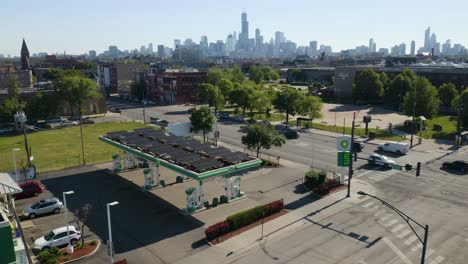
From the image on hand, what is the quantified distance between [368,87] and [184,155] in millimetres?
79238

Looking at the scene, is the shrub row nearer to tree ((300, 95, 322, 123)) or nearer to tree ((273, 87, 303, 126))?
tree ((273, 87, 303, 126))

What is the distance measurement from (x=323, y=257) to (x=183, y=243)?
10.1m

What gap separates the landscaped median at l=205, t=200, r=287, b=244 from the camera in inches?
1117

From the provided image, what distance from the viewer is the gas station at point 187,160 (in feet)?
108

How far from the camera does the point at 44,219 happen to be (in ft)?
107

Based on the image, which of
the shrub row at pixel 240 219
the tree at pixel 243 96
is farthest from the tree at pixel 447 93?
the shrub row at pixel 240 219

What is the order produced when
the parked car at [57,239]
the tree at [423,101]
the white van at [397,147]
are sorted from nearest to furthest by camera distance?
1. the parked car at [57,239]
2. the white van at [397,147]
3. the tree at [423,101]

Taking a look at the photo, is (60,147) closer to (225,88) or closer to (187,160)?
(187,160)

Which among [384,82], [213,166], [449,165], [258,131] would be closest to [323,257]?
[213,166]

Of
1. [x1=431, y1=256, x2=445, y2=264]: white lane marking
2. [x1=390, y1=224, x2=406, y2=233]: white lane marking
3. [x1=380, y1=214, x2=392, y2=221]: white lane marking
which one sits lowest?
[x1=431, y1=256, x2=445, y2=264]: white lane marking

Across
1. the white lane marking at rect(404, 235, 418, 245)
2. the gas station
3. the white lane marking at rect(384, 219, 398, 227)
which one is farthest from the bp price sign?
the white lane marking at rect(404, 235, 418, 245)

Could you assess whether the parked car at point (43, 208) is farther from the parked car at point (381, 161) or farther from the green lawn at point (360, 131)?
the green lawn at point (360, 131)

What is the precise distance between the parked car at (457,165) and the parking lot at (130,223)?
33582mm

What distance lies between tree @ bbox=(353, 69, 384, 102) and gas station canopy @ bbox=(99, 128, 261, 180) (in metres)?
73.7
